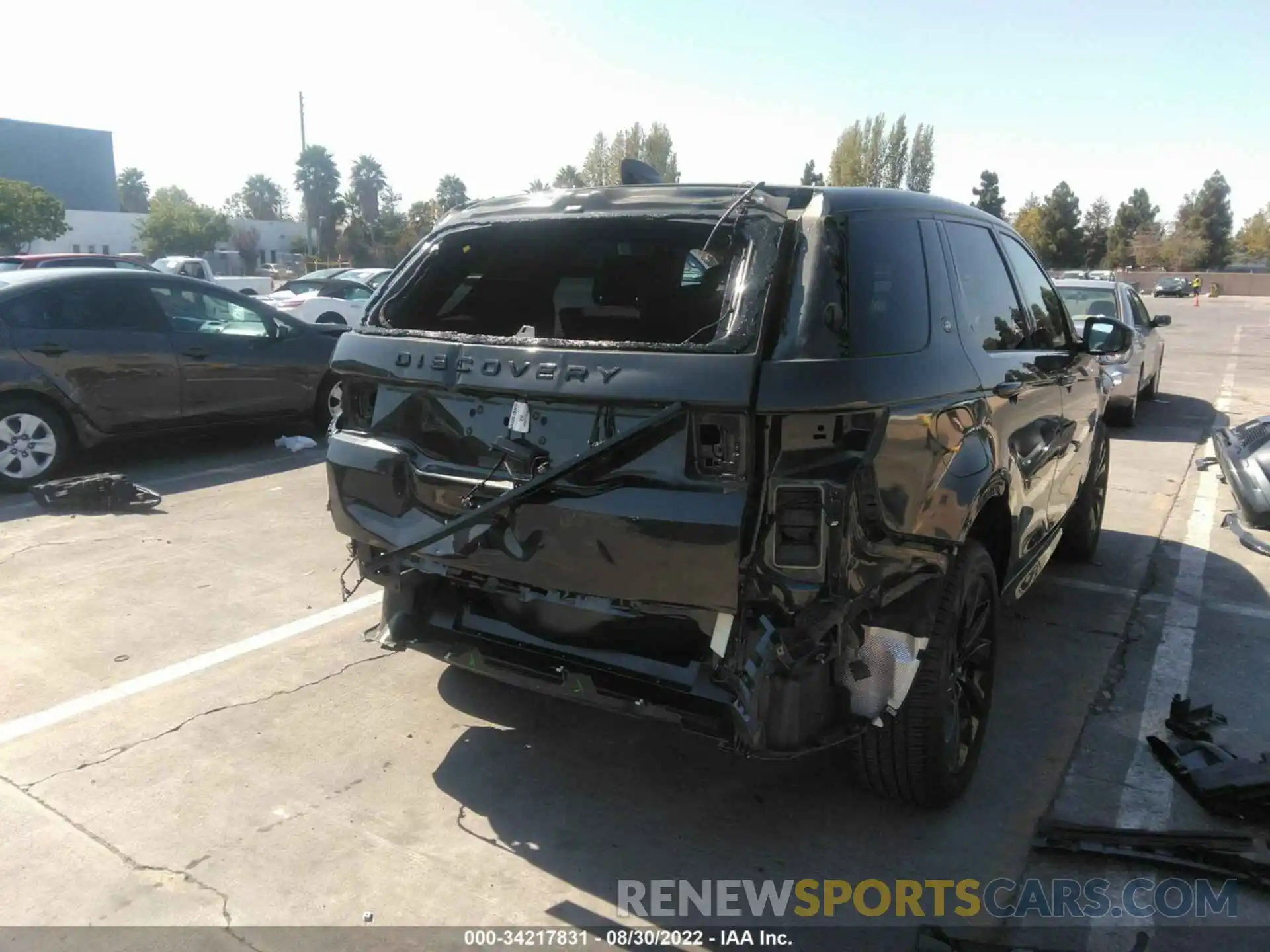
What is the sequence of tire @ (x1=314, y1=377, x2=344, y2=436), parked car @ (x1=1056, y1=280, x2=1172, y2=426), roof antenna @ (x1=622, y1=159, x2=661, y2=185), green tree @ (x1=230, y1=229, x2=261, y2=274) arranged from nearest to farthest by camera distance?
roof antenna @ (x1=622, y1=159, x2=661, y2=185), tire @ (x1=314, y1=377, x2=344, y2=436), parked car @ (x1=1056, y1=280, x2=1172, y2=426), green tree @ (x1=230, y1=229, x2=261, y2=274)

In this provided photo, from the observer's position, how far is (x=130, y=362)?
25.5ft

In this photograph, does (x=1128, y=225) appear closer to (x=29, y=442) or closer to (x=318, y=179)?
(x=318, y=179)

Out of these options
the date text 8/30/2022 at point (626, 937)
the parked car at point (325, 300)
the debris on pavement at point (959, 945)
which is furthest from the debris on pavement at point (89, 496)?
the parked car at point (325, 300)

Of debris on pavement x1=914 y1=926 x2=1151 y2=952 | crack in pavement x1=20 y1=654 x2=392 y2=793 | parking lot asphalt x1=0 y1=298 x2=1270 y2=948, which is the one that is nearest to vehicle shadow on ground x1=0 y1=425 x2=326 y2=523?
parking lot asphalt x1=0 y1=298 x2=1270 y2=948

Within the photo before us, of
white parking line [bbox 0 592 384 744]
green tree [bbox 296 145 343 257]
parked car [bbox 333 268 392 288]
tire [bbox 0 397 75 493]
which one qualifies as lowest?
white parking line [bbox 0 592 384 744]

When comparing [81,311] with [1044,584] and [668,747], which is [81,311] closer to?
[668,747]

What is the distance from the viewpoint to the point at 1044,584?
5758mm

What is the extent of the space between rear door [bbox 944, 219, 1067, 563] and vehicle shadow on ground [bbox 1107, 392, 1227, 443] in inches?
256

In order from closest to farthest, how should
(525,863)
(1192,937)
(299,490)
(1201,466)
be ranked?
1. (1192,937)
2. (525,863)
3. (299,490)
4. (1201,466)

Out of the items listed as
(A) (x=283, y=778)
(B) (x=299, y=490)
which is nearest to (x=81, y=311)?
(B) (x=299, y=490)

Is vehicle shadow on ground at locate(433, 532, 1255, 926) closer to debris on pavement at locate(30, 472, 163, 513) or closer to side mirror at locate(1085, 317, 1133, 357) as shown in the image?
side mirror at locate(1085, 317, 1133, 357)

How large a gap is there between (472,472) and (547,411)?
35cm

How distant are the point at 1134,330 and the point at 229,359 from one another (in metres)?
9.15

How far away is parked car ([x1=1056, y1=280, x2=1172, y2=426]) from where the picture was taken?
10925 mm
